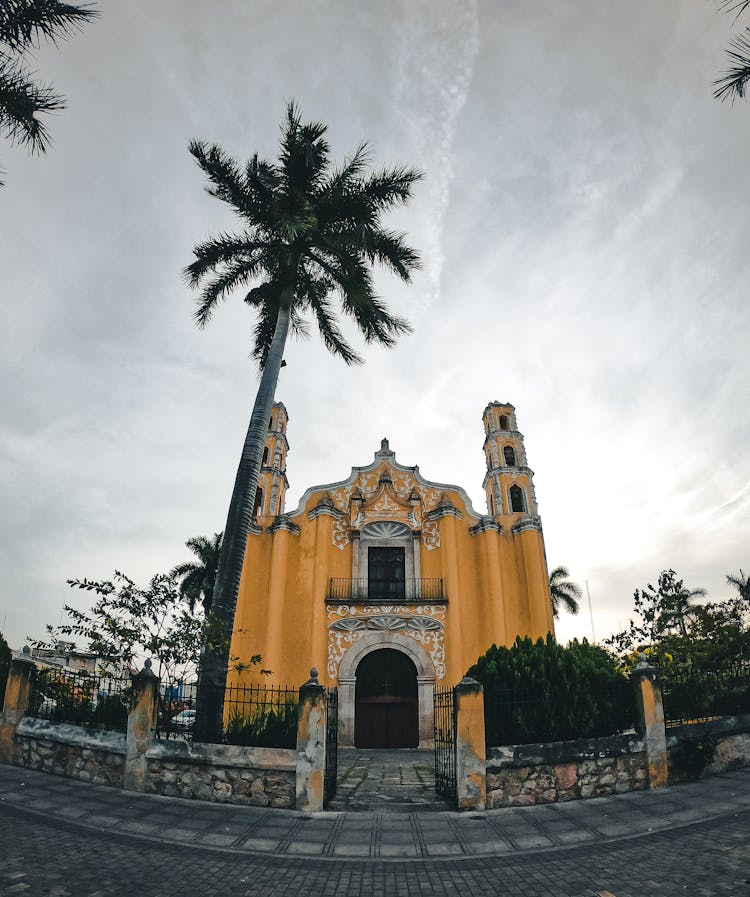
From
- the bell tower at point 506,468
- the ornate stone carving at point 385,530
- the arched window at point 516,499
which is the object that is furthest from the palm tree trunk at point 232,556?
the arched window at point 516,499

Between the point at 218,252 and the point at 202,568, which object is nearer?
the point at 218,252

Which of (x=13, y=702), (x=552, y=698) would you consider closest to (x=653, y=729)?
(x=552, y=698)

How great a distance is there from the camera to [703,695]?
9359 millimetres

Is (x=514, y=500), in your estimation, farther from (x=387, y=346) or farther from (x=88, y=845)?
(x=88, y=845)

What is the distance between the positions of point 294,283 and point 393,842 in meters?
11.8

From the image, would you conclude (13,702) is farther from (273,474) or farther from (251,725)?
(273,474)

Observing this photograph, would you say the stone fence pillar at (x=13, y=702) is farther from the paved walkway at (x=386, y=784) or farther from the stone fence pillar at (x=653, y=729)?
the stone fence pillar at (x=653, y=729)

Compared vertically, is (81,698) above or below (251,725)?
above

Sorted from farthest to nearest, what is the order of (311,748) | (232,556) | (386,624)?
1. (386,624)
2. (232,556)
3. (311,748)

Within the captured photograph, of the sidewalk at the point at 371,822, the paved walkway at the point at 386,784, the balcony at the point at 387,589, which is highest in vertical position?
the balcony at the point at 387,589

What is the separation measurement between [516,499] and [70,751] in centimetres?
1602

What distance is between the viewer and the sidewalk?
5.56m

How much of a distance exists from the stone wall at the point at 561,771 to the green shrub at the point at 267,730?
3.10 metres

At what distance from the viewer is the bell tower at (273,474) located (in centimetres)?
1888
